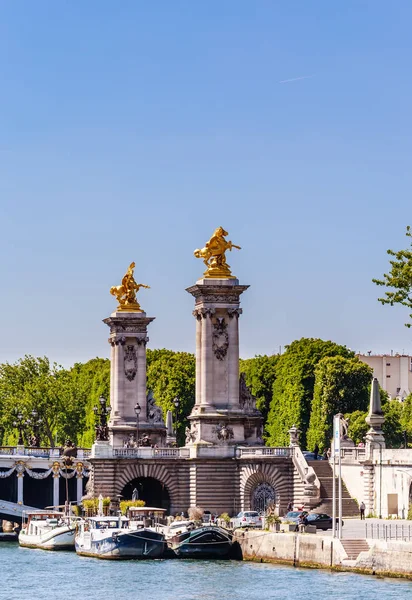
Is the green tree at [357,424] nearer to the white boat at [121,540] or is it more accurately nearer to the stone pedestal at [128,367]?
the stone pedestal at [128,367]

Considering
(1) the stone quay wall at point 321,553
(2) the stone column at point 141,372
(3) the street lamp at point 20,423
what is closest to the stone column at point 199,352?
(1) the stone quay wall at point 321,553

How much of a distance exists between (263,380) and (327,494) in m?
43.9

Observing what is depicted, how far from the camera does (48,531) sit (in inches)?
4235

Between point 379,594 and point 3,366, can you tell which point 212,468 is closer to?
point 379,594

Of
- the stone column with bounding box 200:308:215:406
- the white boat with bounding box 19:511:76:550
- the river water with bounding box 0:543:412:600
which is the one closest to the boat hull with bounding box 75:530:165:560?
the river water with bounding box 0:543:412:600

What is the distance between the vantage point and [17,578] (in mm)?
88625

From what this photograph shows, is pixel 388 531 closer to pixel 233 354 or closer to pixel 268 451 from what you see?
pixel 268 451

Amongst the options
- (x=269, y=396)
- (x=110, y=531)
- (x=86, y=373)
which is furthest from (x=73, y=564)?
(x=86, y=373)

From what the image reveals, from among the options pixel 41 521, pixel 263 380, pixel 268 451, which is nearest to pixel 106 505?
pixel 41 521

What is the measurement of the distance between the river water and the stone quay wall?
0.53 meters

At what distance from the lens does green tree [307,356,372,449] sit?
138250 millimetres

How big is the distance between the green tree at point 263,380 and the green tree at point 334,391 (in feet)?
26.1

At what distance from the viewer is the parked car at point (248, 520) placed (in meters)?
95.0

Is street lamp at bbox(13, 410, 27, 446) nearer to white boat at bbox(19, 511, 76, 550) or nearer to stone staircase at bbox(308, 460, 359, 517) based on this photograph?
white boat at bbox(19, 511, 76, 550)
